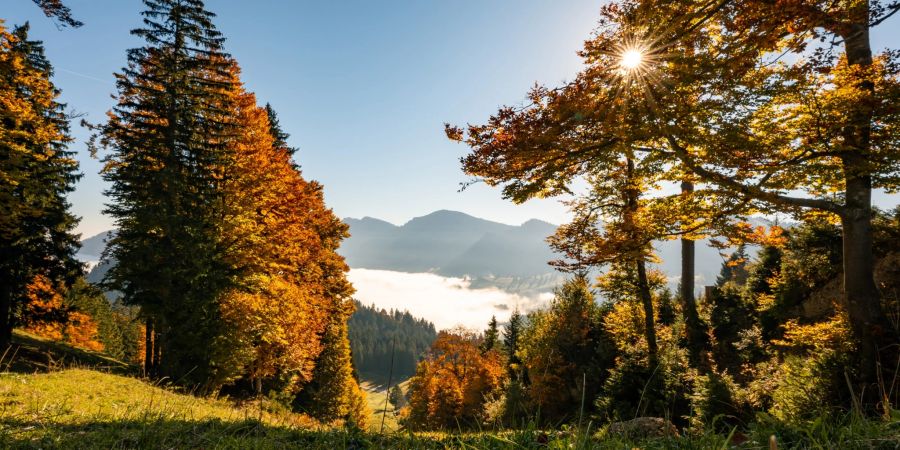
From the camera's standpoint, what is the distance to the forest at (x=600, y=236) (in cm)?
593

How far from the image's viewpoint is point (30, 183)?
1441 centimetres

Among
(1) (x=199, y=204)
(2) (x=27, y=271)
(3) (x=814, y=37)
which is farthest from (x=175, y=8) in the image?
(3) (x=814, y=37)

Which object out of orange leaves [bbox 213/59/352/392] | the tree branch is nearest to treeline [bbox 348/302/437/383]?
orange leaves [bbox 213/59/352/392]

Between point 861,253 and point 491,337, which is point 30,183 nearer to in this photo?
point 861,253

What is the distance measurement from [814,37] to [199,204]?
1869 cm

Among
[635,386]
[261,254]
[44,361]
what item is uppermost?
[261,254]

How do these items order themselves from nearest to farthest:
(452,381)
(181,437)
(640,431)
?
1. (181,437)
2. (640,431)
3. (452,381)

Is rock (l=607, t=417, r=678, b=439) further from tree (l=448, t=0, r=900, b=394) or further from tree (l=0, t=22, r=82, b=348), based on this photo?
tree (l=0, t=22, r=82, b=348)

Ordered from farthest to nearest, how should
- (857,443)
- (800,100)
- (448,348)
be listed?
(448,348) < (800,100) < (857,443)

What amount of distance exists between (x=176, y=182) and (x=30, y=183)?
5.52m

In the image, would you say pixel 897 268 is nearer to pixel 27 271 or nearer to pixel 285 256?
pixel 285 256

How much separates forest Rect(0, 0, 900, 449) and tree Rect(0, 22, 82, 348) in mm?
132

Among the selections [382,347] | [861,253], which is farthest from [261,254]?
[382,347]

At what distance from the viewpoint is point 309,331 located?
20000mm
